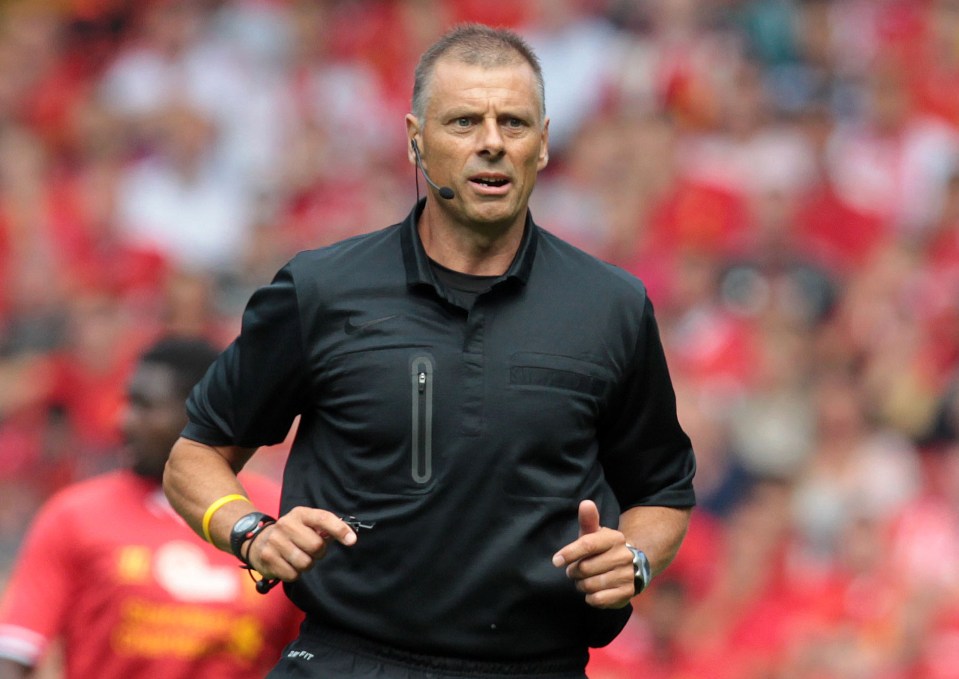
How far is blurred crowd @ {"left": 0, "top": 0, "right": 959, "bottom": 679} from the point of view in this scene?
29.6 ft

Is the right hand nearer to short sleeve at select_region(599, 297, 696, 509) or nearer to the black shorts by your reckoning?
the black shorts

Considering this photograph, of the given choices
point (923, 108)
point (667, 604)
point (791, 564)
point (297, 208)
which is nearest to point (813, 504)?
point (791, 564)

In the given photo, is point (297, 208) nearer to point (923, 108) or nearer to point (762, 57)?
point (762, 57)

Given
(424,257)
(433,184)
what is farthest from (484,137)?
(424,257)

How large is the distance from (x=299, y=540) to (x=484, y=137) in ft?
3.31

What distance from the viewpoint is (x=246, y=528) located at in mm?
4059

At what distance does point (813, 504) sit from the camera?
9.27m

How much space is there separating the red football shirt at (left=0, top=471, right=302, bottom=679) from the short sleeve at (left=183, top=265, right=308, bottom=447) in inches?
52.8

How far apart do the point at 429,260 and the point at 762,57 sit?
8.37 meters

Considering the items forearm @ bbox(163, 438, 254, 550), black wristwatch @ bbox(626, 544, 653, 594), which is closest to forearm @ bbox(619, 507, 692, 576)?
black wristwatch @ bbox(626, 544, 653, 594)

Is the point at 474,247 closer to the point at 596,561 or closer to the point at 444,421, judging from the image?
the point at 444,421

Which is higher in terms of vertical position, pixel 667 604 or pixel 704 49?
pixel 704 49

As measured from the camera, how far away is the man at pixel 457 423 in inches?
157

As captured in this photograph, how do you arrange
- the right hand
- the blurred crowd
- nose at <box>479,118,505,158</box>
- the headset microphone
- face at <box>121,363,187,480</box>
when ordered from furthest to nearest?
1. the blurred crowd
2. face at <box>121,363,187,480</box>
3. the headset microphone
4. nose at <box>479,118,505,158</box>
5. the right hand
